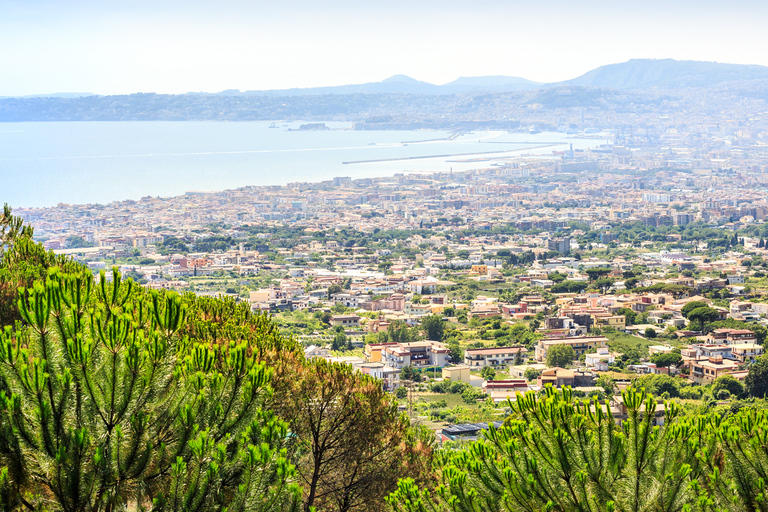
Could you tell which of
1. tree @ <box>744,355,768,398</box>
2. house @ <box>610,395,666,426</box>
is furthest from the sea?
house @ <box>610,395,666,426</box>

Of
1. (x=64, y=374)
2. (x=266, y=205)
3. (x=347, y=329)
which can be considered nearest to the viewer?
(x=64, y=374)

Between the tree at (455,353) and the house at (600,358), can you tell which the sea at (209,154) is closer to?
the tree at (455,353)

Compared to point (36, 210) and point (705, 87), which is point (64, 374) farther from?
point (705, 87)

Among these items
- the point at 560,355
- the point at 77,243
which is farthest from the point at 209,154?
the point at 560,355

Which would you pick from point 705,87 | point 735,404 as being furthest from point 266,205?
point 705,87

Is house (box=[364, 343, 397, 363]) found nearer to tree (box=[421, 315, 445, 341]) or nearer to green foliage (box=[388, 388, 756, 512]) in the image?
tree (box=[421, 315, 445, 341])
